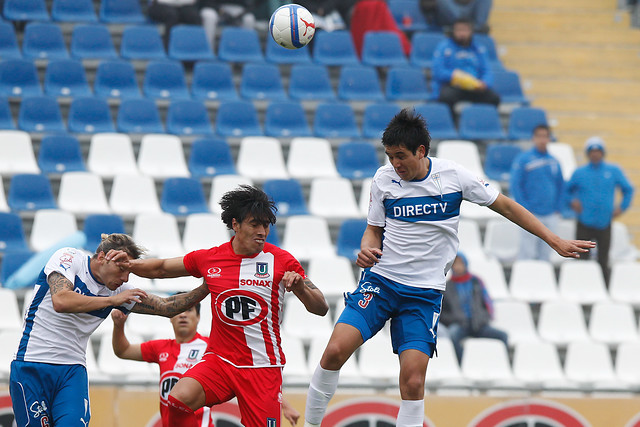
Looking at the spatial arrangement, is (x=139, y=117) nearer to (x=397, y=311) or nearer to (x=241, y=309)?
(x=241, y=309)

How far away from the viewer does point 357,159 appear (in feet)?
44.6

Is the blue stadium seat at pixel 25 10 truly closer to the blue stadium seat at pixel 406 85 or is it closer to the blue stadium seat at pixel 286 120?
the blue stadium seat at pixel 286 120

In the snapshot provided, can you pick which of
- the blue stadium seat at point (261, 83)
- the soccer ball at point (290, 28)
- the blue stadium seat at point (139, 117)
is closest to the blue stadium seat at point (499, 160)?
the blue stadium seat at point (261, 83)

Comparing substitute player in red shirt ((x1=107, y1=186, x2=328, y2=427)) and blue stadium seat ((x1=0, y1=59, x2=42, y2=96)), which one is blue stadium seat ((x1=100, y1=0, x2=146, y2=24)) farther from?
substitute player in red shirt ((x1=107, y1=186, x2=328, y2=427))

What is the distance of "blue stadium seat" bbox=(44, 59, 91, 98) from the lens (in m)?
13.8

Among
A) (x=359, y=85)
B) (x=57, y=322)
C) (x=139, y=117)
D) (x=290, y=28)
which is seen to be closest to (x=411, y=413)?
(x=57, y=322)

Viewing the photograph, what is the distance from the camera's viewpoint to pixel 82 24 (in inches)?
578

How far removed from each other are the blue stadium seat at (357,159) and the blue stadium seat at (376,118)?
0.50 m

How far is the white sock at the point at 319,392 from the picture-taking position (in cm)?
692

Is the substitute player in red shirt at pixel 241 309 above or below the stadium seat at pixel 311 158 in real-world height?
below

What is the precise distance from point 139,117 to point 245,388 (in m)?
7.46

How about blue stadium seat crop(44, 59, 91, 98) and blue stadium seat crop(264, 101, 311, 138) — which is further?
blue stadium seat crop(264, 101, 311, 138)

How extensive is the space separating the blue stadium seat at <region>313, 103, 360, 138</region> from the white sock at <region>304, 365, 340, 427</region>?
7.35 metres

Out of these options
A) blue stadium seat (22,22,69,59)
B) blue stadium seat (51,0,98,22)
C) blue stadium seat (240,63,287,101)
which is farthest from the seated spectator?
blue stadium seat (51,0,98,22)
